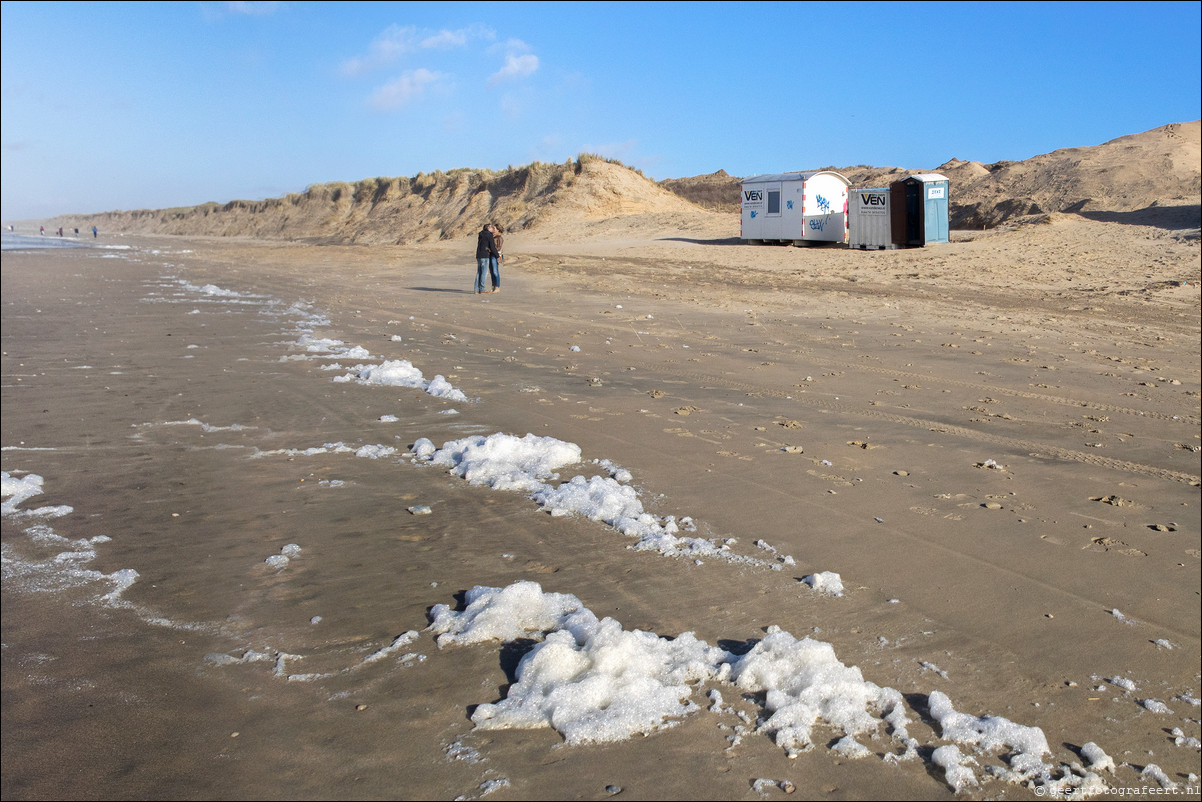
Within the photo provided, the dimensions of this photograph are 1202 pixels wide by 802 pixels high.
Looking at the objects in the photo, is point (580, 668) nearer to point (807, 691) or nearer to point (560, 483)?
point (807, 691)

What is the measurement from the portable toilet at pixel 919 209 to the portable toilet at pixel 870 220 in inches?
7.0

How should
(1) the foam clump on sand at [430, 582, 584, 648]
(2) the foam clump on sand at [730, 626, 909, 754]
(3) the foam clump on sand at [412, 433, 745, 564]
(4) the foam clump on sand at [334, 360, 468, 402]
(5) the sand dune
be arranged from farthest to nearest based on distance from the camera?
(5) the sand dune < (4) the foam clump on sand at [334, 360, 468, 402] < (3) the foam clump on sand at [412, 433, 745, 564] < (1) the foam clump on sand at [430, 582, 584, 648] < (2) the foam clump on sand at [730, 626, 909, 754]

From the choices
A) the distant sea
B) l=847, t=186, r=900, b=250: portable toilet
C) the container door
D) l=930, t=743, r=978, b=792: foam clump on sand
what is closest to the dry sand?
l=930, t=743, r=978, b=792: foam clump on sand

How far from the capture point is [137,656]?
3.56 m

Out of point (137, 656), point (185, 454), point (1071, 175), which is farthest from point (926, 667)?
point (1071, 175)

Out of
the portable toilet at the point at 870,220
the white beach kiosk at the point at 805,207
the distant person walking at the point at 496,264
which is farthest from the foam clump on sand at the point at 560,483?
the white beach kiosk at the point at 805,207

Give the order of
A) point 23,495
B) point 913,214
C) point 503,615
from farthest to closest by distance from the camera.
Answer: point 913,214 → point 23,495 → point 503,615

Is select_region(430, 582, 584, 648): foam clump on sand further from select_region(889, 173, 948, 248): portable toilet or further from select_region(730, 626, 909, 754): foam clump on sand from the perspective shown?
select_region(889, 173, 948, 248): portable toilet

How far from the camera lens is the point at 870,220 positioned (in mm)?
25266

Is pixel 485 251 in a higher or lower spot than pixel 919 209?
lower

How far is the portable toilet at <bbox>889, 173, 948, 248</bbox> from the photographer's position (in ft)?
79.6

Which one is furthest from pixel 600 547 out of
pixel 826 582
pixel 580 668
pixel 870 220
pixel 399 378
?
pixel 870 220

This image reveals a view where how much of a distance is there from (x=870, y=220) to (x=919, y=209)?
4.61 ft

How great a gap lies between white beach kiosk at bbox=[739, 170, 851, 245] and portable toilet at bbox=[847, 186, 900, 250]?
1.81 feet
